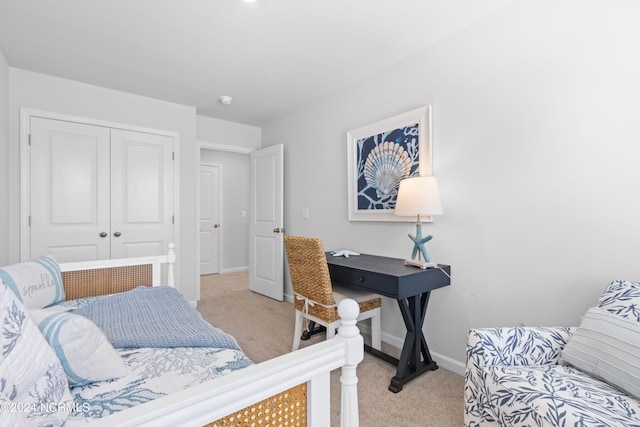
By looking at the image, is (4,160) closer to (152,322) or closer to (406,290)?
(152,322)

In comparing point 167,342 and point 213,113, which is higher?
point 213,113

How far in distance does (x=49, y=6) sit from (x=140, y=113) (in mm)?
1443

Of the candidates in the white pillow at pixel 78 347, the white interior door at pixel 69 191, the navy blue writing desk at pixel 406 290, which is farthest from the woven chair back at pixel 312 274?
the white interior door at pixel 69 191

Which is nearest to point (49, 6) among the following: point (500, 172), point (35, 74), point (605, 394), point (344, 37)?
point (35, 74)

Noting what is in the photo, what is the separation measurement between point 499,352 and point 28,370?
5.14ft

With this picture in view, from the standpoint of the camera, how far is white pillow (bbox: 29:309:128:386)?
0.91 m

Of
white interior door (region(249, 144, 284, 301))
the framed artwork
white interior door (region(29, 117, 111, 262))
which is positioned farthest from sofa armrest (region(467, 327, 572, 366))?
white interior door (region(29, 117, 111, 262))

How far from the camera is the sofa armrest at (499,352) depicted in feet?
4.21

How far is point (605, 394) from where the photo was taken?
1069 millimetres

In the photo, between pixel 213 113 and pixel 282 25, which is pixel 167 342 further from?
pixel 213 113

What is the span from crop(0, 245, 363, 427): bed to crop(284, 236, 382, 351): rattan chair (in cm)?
89

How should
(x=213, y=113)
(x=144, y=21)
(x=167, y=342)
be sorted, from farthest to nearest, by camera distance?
(x=213, y=113) < (x=144, y=21) < (x=167, y=342)

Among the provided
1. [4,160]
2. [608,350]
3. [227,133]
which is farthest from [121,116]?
[608,350]

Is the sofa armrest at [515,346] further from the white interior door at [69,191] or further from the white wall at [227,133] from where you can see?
the white wall at [227,133]
